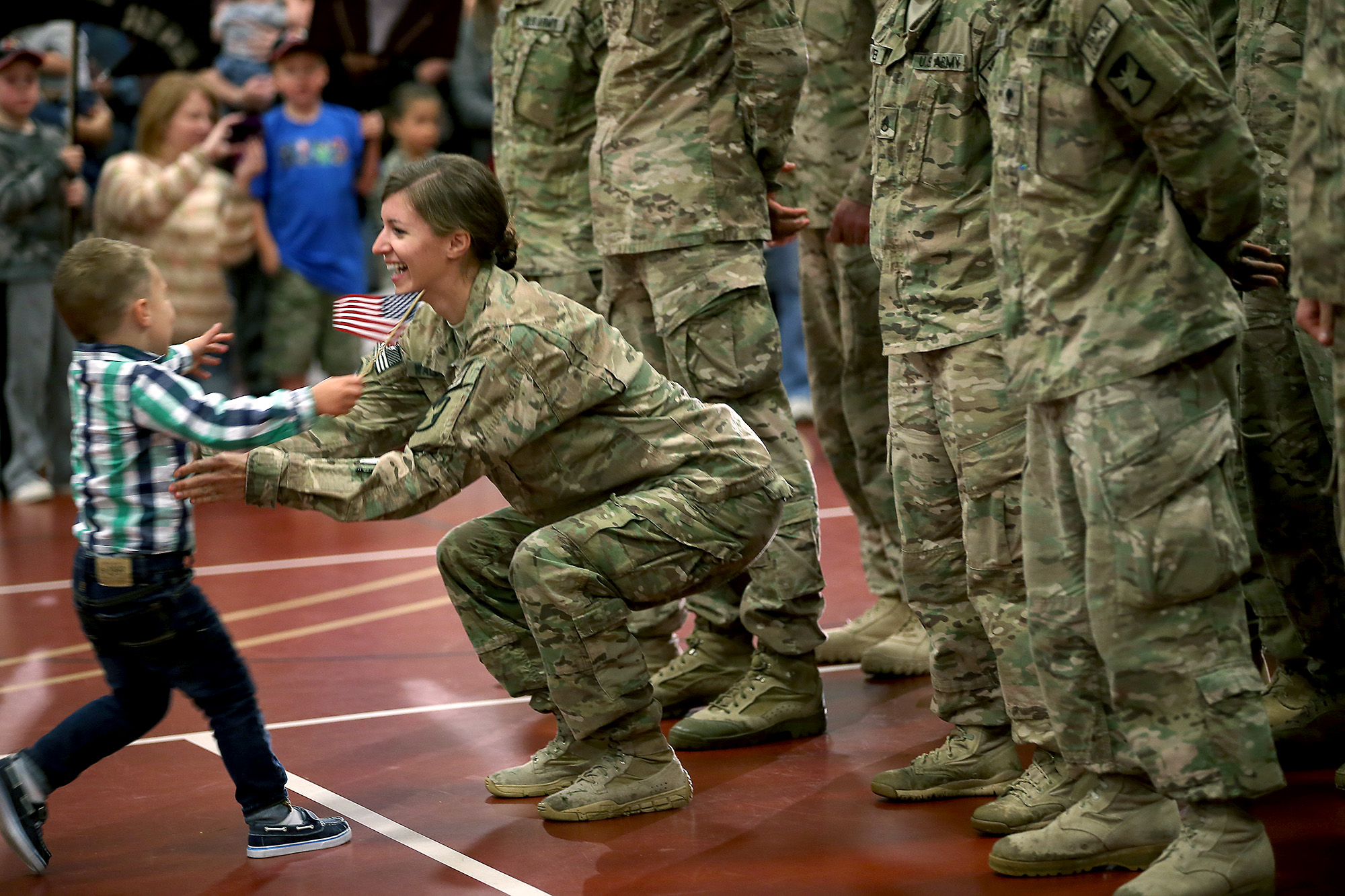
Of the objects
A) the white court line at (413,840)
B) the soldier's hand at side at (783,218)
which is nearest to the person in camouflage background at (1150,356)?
the white court line at (413,840)

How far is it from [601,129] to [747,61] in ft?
1.54

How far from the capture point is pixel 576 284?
466 centimetres

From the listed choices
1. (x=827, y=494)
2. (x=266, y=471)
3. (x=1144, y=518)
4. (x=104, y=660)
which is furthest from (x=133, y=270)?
(x=827, y=494)

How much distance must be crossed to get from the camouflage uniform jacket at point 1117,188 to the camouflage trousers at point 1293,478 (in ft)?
3.03

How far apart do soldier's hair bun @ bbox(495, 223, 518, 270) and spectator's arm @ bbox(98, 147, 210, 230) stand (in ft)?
15.6

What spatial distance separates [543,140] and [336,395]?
5.84 ft

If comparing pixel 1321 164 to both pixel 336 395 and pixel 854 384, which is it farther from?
pixel 854 384

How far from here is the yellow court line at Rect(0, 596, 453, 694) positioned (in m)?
4.64

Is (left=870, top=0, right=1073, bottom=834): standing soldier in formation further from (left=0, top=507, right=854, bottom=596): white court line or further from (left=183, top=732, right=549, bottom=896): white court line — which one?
(left=0, top=507, right=854, bottom=596): white court line

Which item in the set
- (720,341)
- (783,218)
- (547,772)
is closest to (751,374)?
(720,341)

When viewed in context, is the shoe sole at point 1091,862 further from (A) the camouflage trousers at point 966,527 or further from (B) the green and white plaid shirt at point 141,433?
(B) the green and white plaid shirt at point 141,433

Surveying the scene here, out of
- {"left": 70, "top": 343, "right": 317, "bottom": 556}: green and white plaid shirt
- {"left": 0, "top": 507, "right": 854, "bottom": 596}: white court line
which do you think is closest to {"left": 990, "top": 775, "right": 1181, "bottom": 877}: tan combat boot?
{"left": 70, "top": 343, "right": 317, "bottom": 556}: green and white plaid shirt

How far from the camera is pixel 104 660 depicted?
3229 millimetres

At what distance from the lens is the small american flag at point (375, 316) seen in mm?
3631
